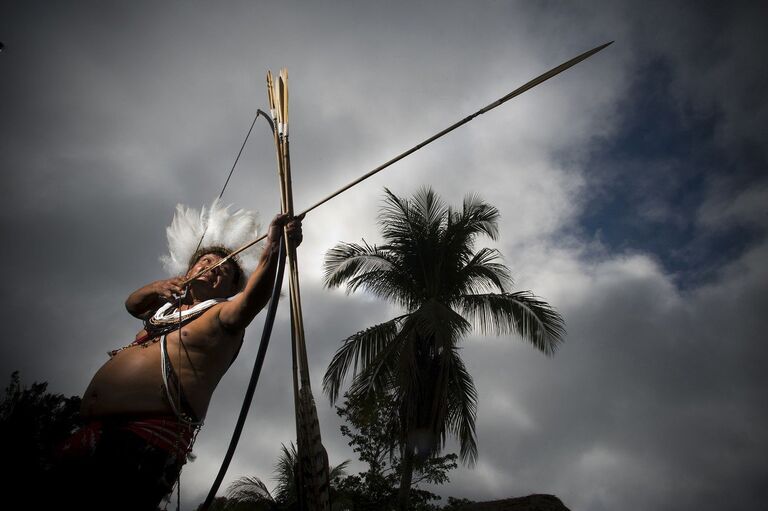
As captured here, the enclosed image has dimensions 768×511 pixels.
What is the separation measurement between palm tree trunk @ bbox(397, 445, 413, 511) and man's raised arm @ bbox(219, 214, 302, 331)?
19.6 feet

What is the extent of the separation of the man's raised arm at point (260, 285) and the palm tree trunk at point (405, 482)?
5988 millimetres

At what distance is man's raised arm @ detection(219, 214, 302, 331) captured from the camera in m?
2.03

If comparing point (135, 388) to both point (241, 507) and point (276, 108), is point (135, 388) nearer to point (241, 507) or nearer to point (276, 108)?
point (276, 108)

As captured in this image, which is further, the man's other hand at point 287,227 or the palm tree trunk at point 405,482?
the palm tree trunk at point 405,482

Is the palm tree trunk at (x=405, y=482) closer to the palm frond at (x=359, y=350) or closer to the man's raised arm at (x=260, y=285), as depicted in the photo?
the palm frond at (x=359, y=350)

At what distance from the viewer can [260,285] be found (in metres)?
2.02

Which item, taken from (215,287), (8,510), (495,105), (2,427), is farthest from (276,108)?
(2,427)

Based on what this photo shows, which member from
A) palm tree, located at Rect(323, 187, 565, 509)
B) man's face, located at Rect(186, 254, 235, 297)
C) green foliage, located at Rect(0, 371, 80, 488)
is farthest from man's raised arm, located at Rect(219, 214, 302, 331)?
green foliage, located at Rect(0, 371, 80, 488)

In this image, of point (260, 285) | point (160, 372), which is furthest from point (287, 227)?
point (160, 372)

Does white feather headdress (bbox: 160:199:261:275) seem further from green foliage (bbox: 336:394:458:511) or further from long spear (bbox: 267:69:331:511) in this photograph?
green foliage (bbox: 336:394:458:511)

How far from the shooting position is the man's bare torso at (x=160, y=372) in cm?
198

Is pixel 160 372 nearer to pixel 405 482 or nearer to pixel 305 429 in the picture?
pixel 305 429

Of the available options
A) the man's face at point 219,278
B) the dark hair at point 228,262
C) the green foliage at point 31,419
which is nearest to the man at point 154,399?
the man's face at point 219,278

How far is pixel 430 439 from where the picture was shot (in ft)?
23.0
